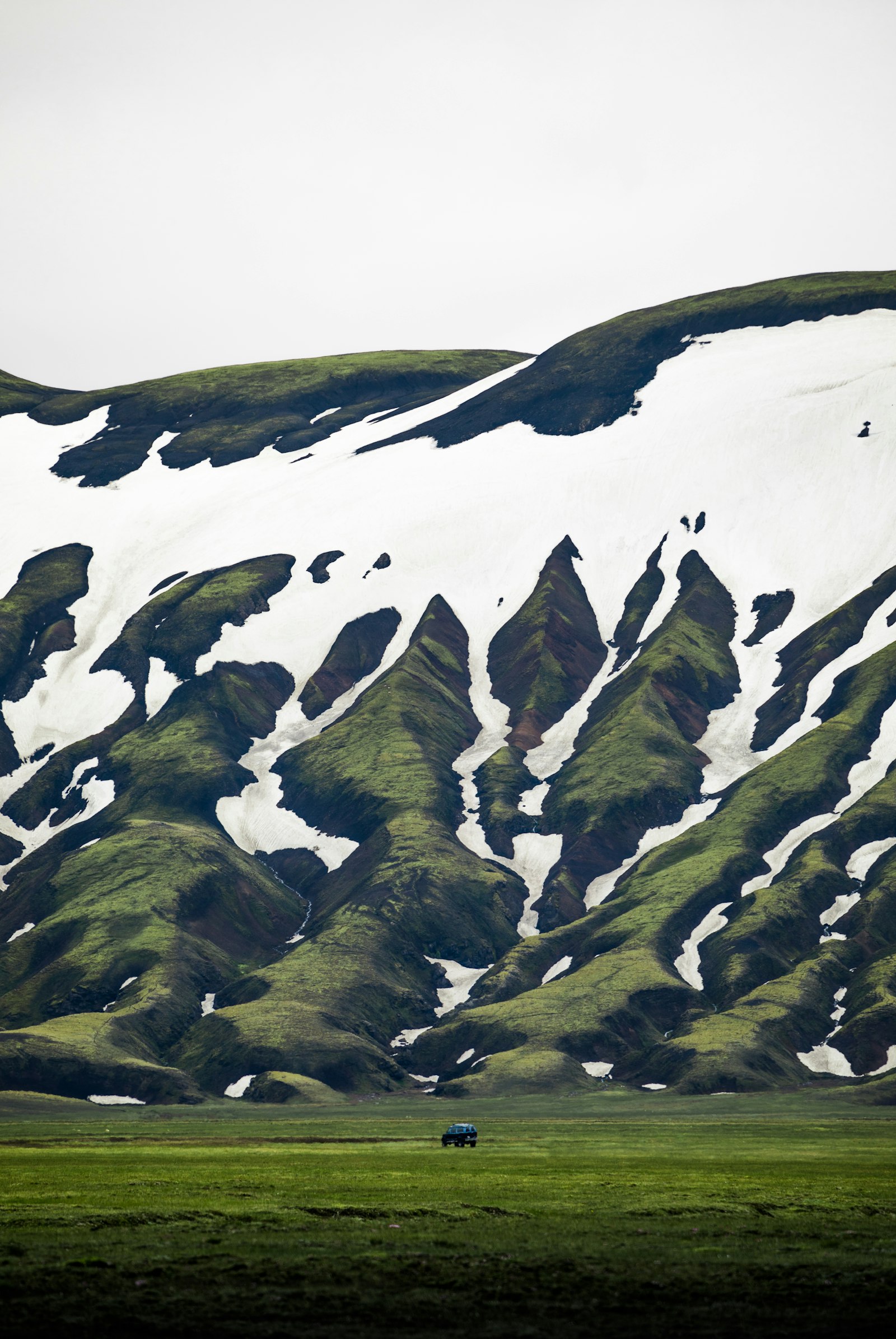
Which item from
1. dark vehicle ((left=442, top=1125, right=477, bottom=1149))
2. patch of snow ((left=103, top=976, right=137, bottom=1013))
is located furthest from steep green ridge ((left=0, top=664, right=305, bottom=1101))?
dark vehicle ((left=442, top=1125, right=477, bottom=1149))

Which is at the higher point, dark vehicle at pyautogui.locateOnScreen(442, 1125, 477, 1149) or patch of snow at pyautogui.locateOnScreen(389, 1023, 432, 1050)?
dark vehicle at pyautogui.locateOnScreen(442, 1125, 477, 1149)

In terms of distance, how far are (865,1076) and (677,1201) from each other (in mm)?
95658

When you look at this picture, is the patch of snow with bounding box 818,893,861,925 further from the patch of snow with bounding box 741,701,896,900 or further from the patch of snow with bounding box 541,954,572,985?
the patch of snow with bounding box 541,954,572,985

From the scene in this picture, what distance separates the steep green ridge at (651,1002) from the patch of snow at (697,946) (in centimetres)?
93

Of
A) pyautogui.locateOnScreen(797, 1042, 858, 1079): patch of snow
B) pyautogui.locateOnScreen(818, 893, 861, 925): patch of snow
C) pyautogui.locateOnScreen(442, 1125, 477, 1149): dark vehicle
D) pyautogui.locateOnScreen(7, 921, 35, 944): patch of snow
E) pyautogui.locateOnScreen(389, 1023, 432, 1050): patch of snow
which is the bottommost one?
pyautogui.locateOnScreen(797, 1042, 858, 1079): patch of snow

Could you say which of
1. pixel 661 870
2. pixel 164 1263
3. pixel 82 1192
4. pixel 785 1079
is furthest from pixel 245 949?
pixel 164 1263

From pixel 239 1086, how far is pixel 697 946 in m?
60.8

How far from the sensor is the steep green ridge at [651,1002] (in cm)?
14638

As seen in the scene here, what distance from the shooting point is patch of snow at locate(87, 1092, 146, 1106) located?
14174 cm

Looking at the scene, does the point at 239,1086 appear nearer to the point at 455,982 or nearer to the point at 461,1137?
the point at 455,982

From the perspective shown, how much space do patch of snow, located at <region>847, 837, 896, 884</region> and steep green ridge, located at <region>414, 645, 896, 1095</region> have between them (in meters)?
12.0

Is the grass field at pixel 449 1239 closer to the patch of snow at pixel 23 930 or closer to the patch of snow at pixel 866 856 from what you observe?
the patch of snow at pixel 866 856

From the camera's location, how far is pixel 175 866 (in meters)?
192

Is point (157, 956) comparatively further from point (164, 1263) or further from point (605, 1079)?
point (164, 1263)
